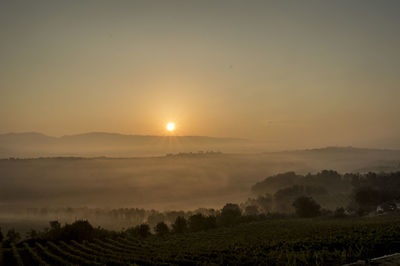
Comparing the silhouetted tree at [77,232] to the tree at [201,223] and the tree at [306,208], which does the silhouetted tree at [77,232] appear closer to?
the tree at [201,223]

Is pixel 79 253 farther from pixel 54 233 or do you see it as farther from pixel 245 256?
pixel 54 233

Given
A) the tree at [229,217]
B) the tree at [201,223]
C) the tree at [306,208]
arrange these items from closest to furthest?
the tree at [201,223], the tree at [229,217], the tree at [306,208]

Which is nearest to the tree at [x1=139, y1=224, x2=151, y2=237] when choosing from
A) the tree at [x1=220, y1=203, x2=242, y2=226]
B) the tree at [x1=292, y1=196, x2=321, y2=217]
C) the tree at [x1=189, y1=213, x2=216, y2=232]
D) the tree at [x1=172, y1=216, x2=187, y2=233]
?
the tree at [x1=172, y1=216, x2=187, y2=233]

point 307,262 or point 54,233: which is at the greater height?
point 307,262

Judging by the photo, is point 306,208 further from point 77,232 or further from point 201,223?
point 77,232

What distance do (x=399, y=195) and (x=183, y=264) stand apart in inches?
5240

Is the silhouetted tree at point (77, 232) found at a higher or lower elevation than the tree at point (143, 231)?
higher

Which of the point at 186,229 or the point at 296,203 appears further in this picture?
the point at 296,203

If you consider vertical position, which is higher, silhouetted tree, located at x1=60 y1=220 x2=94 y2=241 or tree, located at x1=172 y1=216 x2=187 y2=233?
silhouetted tree, located at x1=60 y1=220 x2=94 y2=241

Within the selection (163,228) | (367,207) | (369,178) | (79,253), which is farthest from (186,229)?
(369,178)

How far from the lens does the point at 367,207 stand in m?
136

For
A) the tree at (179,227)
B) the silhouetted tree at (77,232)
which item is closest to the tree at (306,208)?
the tree at (179,227)

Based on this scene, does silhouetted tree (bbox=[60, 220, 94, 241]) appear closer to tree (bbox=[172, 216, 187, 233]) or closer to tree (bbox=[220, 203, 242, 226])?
tree (bbox=[172, 216, 187, 233])

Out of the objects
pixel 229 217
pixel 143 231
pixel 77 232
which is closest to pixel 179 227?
pixel 143 231
